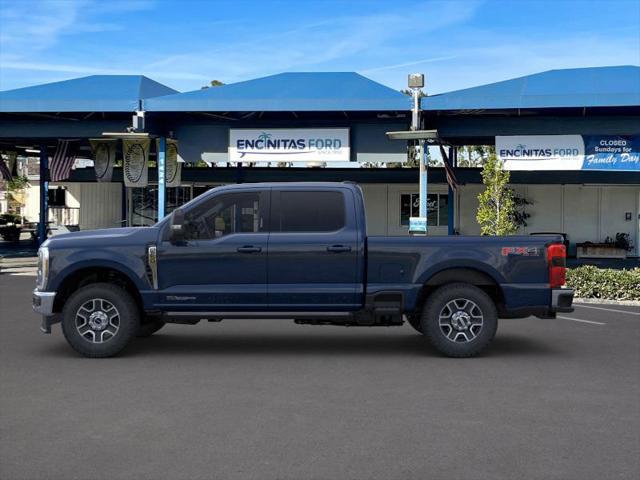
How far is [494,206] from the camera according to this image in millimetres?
20828

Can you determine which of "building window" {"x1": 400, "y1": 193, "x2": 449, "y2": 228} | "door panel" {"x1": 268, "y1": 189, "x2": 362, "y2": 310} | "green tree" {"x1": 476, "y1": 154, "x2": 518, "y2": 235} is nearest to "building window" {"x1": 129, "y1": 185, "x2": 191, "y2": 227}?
"building window" {"x1": 400, "y1": 193, "x2": 449, "y2": 228}

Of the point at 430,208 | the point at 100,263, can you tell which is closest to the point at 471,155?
the point at 430,208

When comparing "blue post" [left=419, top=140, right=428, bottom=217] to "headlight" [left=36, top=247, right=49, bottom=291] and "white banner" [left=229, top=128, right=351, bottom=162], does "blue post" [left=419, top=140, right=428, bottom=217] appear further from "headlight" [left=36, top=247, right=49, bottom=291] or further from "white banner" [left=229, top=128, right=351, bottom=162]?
"headlight" [left=36, top=247, right=49, bottom=291]

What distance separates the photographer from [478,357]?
9188 millimetres

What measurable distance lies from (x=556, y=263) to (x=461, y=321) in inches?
54.8

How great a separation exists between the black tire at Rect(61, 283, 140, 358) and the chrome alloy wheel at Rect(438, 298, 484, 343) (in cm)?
389

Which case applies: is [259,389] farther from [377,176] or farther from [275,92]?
[377,176]

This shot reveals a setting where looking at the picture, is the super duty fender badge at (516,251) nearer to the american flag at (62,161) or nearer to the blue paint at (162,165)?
the blue paint at (162,165)

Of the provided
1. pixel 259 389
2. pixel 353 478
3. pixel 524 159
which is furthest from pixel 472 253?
pixel 524 159

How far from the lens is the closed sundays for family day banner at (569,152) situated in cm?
2320

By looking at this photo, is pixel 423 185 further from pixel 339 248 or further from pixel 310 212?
pixel 339 248

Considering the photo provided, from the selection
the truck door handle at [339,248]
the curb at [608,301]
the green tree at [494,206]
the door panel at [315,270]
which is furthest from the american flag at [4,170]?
the truck door handle at [339,248]

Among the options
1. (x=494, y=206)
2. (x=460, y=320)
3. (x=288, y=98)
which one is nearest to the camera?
(x=460, y=320)

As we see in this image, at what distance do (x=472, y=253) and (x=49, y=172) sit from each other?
2713 centimetres
